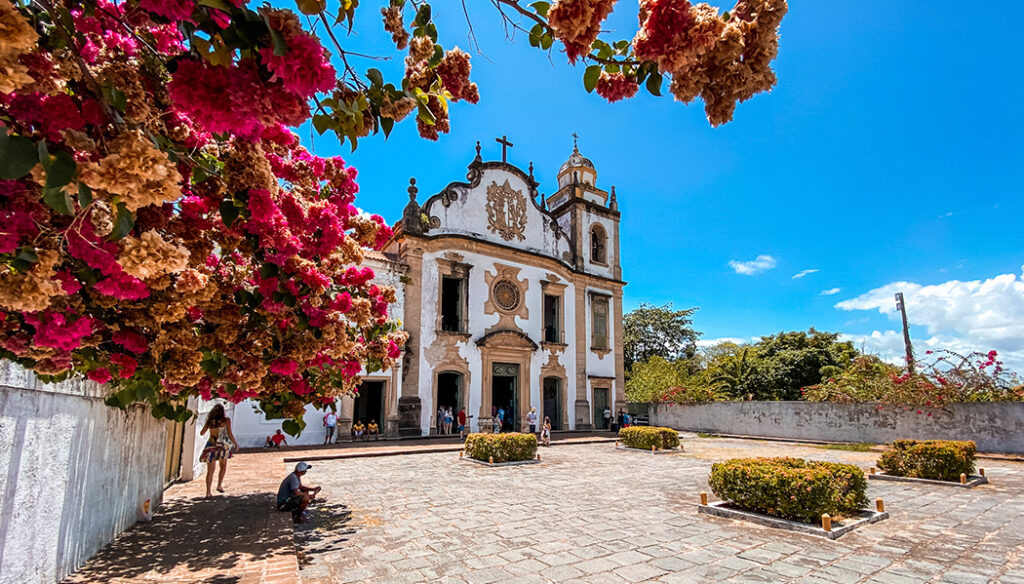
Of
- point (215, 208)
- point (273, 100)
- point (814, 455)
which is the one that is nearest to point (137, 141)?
point (273, 100)

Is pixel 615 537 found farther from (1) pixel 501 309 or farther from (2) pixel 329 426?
(1) pixel 501 309

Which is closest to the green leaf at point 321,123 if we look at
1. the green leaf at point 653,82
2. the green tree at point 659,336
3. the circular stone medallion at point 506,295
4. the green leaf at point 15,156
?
the green leaf at point 15,156

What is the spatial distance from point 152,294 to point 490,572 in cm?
365

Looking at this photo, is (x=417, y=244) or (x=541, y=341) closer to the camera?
(x=417, y=244)

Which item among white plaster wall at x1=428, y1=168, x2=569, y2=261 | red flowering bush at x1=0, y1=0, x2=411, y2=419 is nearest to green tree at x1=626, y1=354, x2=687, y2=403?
white plaster wall at x1=428, y1=168, x2=569, y2=261

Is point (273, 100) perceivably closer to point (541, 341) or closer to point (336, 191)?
point (336, 191)

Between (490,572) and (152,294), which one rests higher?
(152,294)

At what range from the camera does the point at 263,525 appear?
19.9ft

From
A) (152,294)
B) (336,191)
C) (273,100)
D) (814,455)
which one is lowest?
(814,455)

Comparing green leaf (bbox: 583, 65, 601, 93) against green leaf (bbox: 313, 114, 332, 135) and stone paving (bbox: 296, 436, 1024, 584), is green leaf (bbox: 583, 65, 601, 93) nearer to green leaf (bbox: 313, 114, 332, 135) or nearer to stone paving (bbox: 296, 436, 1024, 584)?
green leaf (bbox: 313, 114, 332, 135)

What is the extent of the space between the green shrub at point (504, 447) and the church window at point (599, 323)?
1161cm

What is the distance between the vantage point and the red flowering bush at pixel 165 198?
61.6 inches

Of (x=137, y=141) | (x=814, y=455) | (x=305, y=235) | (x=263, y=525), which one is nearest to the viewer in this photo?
(x=137, y=141)

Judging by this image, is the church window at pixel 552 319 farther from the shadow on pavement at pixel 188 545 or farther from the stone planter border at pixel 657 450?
the shadow on pavement at pixel 188 545
